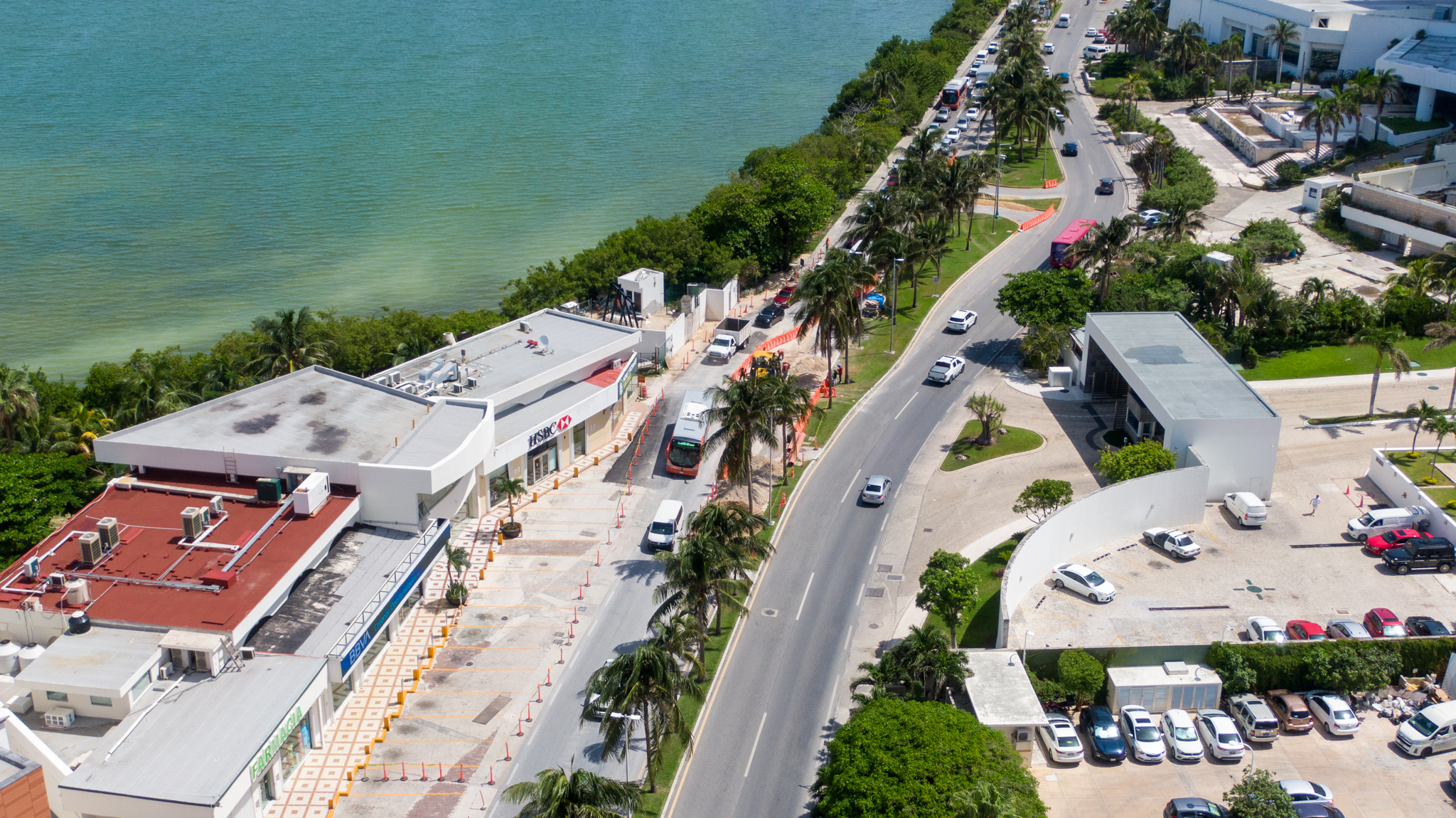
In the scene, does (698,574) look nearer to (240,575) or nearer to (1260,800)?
(240,575)

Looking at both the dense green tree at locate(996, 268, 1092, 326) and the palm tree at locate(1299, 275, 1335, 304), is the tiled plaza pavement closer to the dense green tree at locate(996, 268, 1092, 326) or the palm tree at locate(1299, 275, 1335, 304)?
the dense green tree at locate(996, 268, 1092, 326)

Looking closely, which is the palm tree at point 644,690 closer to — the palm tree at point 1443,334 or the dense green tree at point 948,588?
the dense green tree at point 948,588

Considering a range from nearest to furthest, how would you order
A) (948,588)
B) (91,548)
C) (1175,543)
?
(91,548)
(948,588)
(1175,543)

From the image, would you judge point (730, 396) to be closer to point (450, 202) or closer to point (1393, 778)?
point (1393, 778)

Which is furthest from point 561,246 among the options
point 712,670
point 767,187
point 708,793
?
point 708,793

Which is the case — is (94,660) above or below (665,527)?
above

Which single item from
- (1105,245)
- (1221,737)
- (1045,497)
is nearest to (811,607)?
(1045,497)

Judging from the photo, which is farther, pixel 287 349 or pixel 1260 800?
pixel 287 349

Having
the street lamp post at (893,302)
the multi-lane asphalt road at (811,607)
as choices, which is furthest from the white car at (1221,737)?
the street lamp post at (893,302)
